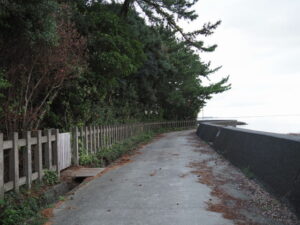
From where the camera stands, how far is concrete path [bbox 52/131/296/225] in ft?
14.2

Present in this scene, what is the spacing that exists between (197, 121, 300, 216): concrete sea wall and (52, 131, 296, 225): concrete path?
0.30 m

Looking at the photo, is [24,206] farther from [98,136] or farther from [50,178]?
[98,136]

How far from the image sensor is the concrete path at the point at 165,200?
4324mm

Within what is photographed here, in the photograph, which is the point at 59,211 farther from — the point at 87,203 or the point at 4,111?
the point at 4,111

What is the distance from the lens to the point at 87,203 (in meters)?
5.29

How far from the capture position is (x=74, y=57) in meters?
8.17

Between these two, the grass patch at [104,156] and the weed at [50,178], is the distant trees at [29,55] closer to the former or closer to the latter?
the weed at [50,178]

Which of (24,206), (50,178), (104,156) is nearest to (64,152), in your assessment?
(50,178)

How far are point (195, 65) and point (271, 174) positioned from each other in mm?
28632

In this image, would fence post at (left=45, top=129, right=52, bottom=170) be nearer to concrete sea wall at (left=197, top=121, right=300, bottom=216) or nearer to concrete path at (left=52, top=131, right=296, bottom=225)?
concrete path at (left=52, top=131, right=296, bottom=225)

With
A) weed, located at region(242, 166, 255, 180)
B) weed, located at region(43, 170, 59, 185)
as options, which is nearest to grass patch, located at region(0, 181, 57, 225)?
weed, located at region(43, 170, 59, 185)

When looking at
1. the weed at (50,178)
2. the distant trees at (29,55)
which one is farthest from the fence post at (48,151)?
the distant trees at (29,55)

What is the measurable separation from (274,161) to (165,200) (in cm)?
224

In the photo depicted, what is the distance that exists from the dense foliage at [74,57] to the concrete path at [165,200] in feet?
8.56
